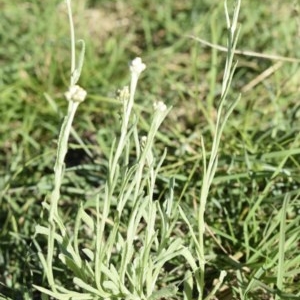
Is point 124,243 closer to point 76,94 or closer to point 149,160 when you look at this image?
point 149,160

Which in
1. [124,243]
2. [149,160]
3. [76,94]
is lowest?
[124,243]

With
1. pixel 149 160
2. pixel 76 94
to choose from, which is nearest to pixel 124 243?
pixel 149 160

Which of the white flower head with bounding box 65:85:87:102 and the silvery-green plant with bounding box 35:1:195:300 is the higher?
the white flower head with bounding box 65:85:87:102

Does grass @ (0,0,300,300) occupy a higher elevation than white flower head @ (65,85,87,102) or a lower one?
lower

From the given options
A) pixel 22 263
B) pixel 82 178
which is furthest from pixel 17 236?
pixel 82 178

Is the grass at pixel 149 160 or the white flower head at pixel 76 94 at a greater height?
the white flower head at pixel 76 94

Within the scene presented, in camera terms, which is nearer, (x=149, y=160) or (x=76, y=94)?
(x=76, y=94)

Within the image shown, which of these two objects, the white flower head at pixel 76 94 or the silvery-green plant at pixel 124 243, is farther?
the silvery-green plant at pixel 124 243

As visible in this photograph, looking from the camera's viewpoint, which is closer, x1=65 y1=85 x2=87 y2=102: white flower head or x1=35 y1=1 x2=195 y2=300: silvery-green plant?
x1=65 y1=85 x2=87 y2=102: white flower head
